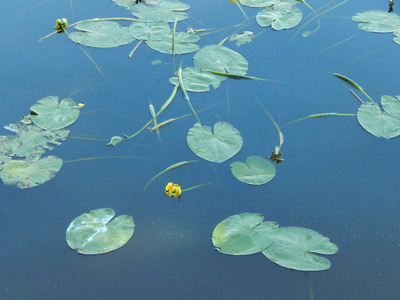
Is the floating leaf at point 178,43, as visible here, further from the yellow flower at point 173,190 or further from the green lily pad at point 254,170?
the yellow flower at point 173,190

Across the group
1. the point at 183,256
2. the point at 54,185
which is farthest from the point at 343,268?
the point at 54,185

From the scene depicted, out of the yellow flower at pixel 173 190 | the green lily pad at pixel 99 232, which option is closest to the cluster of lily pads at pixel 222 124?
the green lily pad at pixel 99 232

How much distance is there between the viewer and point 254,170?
1933mm

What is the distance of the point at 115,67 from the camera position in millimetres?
2463

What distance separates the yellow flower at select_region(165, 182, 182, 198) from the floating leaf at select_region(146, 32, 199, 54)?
3.25ft

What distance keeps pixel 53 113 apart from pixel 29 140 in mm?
188

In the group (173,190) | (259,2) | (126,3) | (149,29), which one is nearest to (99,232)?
(173,190)

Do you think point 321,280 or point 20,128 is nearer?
point 321,280

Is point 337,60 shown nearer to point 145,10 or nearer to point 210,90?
point 210,90

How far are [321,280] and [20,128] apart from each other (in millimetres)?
1468

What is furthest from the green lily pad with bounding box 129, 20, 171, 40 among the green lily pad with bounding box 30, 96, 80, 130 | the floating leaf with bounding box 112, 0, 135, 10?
the green lily pad with bounding box 30, 96, 80, 130

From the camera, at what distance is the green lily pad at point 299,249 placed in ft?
5.30

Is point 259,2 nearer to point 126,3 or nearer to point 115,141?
point 126,3

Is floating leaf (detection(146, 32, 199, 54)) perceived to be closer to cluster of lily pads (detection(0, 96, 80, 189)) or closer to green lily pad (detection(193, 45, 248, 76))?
green lily pad (detection(193, 45, 248, 76))
